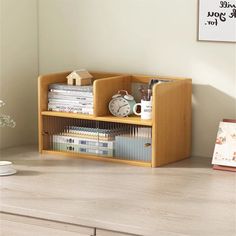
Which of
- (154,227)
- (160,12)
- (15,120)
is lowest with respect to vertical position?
(154,227)

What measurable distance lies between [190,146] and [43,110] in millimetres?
660

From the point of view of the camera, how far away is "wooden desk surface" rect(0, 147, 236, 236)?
1972 millimetres

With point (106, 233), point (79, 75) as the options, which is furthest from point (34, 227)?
point (79, 75)

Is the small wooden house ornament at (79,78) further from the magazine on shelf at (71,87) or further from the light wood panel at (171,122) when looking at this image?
the light wood panel at (171,122)

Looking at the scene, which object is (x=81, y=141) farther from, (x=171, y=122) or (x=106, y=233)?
(x=106, y=233)

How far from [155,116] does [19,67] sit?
82 centimetres

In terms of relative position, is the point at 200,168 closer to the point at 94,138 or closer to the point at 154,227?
the point at 94,138

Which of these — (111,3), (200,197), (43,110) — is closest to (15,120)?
(43,110)

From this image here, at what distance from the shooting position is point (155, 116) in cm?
261

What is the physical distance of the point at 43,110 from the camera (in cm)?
290

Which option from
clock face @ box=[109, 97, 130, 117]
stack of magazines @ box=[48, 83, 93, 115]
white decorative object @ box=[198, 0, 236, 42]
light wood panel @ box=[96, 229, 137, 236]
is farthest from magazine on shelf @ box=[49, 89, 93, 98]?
light wood panel @ box=[96, 229, 137, 236]

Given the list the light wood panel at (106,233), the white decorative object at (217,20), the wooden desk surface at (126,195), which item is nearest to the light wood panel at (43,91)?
the wooden desk surface at (126,195)

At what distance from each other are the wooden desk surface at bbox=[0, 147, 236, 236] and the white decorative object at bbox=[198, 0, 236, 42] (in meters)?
0.52

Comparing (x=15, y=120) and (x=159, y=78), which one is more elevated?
(x=159, y=78)
